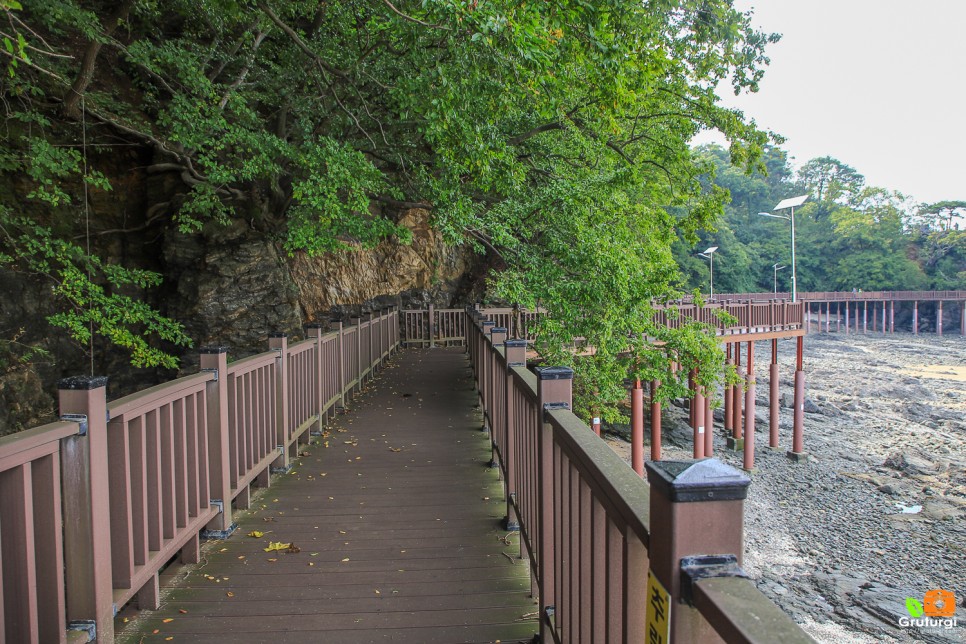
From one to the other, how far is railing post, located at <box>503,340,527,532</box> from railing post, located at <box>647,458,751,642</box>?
2614 mm

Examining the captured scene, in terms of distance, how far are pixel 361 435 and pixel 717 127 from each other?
8.94 m

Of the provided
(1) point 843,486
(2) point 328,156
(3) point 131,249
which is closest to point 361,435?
(2) point 328,156

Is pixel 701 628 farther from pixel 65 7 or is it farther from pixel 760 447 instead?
pixel 760 447

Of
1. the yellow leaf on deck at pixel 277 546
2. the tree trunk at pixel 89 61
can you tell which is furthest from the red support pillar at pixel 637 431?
the tree trunk at pixel 89 61

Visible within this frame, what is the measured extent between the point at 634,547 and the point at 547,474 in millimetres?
1322

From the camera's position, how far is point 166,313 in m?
13.3

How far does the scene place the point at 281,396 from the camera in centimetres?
517

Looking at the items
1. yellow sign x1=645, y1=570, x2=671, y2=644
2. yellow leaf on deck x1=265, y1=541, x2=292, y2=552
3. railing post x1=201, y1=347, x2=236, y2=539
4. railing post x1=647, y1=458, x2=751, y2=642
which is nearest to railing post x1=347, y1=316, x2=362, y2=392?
railing post x1=201, y1=347, x2=236, y2=539

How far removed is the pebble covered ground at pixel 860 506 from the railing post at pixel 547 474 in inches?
341

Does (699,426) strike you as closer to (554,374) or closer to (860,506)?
(860,506)

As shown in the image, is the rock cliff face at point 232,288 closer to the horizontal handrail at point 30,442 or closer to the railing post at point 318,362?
the railing post at point 318,362

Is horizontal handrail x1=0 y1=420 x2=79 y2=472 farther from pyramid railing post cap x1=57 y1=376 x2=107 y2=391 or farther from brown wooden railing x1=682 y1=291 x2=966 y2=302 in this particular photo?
brown wooden railing x1=682 y1=291 x2=966 y2=302

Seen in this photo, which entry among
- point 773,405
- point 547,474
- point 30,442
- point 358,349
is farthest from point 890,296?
point 30,442

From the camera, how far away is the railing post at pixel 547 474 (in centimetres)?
251
